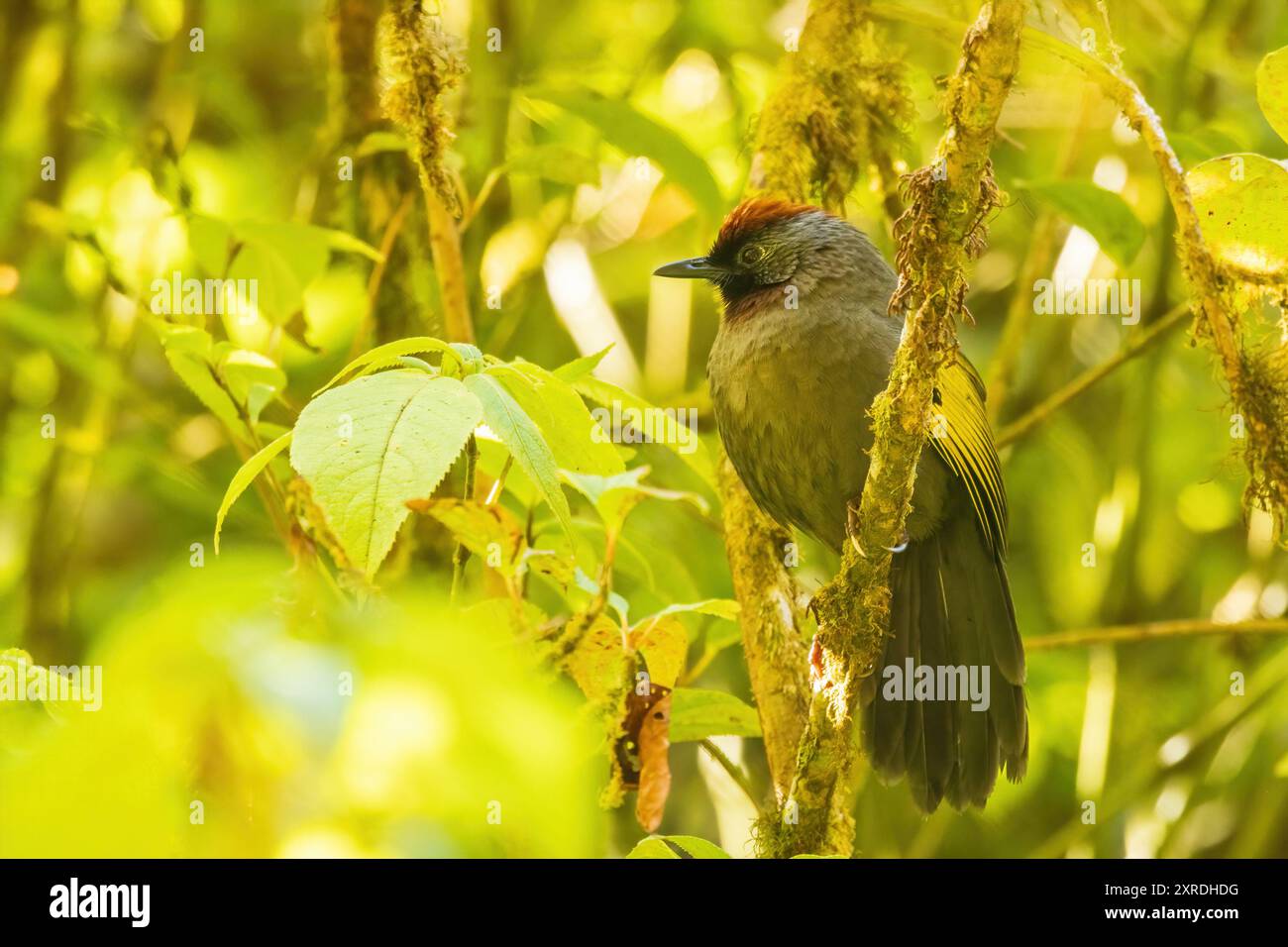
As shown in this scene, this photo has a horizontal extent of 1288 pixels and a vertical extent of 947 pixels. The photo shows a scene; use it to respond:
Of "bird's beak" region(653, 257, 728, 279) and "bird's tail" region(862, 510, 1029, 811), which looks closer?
"bird's tail" region(862, 510, 1029, 811)

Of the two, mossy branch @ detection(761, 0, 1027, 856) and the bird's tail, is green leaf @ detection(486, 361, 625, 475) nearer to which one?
mossy branch @ detection(761, 0, 1027, 856)

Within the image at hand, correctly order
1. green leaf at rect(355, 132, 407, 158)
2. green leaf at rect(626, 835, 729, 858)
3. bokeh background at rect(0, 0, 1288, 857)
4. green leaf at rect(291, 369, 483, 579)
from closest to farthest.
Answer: green leaf at rect(291, 369, 483, 579) → green leaf at rect(626, 835, 729, 858) → green leaf at rect(355, 132, 407, 158) → bokeh background at rect(0, 0, 1288, 857)

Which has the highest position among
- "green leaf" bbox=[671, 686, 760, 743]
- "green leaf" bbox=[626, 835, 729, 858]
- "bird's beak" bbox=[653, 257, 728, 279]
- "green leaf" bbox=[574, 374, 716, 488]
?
"bird's beak" bbox=[653, 257, 728, 279]

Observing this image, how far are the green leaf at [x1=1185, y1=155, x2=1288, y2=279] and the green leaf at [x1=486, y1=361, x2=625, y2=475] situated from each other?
114 cm

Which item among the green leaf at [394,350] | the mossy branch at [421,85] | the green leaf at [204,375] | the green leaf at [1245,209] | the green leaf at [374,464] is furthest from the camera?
the mossy branch at [421,85]

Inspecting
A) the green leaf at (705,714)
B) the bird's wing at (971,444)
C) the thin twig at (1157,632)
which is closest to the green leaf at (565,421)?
the green leaf at (705,714)

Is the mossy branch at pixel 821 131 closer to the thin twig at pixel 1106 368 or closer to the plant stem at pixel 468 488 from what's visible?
the thin twig at pixel 1106 368

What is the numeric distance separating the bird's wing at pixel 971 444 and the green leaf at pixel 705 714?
2.42ft

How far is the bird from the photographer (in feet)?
10.4

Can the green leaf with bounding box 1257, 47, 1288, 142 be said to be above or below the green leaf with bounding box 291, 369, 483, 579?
above

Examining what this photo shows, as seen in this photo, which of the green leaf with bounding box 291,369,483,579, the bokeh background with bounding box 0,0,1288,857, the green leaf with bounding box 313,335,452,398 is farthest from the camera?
the bokeh background with bounding box 0,0,1288,857

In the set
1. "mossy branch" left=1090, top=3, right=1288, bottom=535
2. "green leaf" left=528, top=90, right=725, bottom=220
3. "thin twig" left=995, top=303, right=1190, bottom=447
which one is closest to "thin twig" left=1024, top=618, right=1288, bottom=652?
"thin twig" left=995, top=303, right=1190, bottom=447

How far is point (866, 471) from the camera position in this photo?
3271 millimetres

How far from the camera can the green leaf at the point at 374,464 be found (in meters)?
1.51
